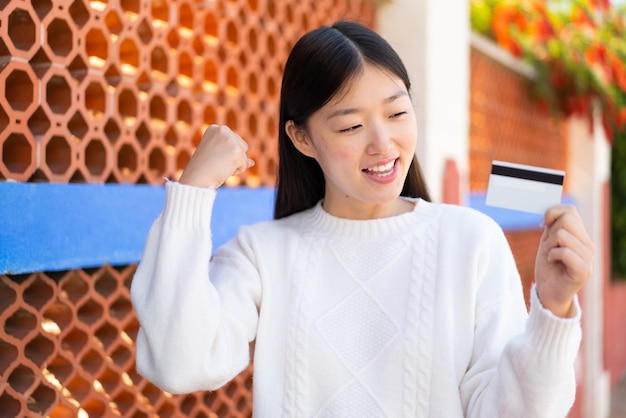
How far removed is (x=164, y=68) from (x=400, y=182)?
4.29ft

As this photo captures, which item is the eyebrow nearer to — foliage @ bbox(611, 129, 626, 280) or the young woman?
the young woman

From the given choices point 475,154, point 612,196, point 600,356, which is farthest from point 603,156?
point 475,154

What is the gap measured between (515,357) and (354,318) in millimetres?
409

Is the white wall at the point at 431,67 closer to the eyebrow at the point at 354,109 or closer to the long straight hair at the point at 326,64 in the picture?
the long straight hair at the point at 326,64

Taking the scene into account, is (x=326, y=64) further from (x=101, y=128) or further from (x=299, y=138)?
(x=101, y=128)

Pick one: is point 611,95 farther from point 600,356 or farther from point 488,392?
point 488,392

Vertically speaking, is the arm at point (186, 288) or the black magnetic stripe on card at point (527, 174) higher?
the black magnetic stripe on card at point (527, 174)

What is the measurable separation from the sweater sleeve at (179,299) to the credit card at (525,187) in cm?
56

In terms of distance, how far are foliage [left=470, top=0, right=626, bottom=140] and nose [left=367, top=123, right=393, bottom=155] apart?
5.02 meters

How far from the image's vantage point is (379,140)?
1.72 meters

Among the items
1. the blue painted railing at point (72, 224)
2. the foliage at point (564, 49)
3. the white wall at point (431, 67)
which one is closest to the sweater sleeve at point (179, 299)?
the blue painted railing at point (72, 224)

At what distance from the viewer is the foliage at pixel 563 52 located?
6730mm

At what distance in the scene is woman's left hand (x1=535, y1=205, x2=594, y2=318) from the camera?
144 centimetres

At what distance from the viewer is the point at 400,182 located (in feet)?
5.78
